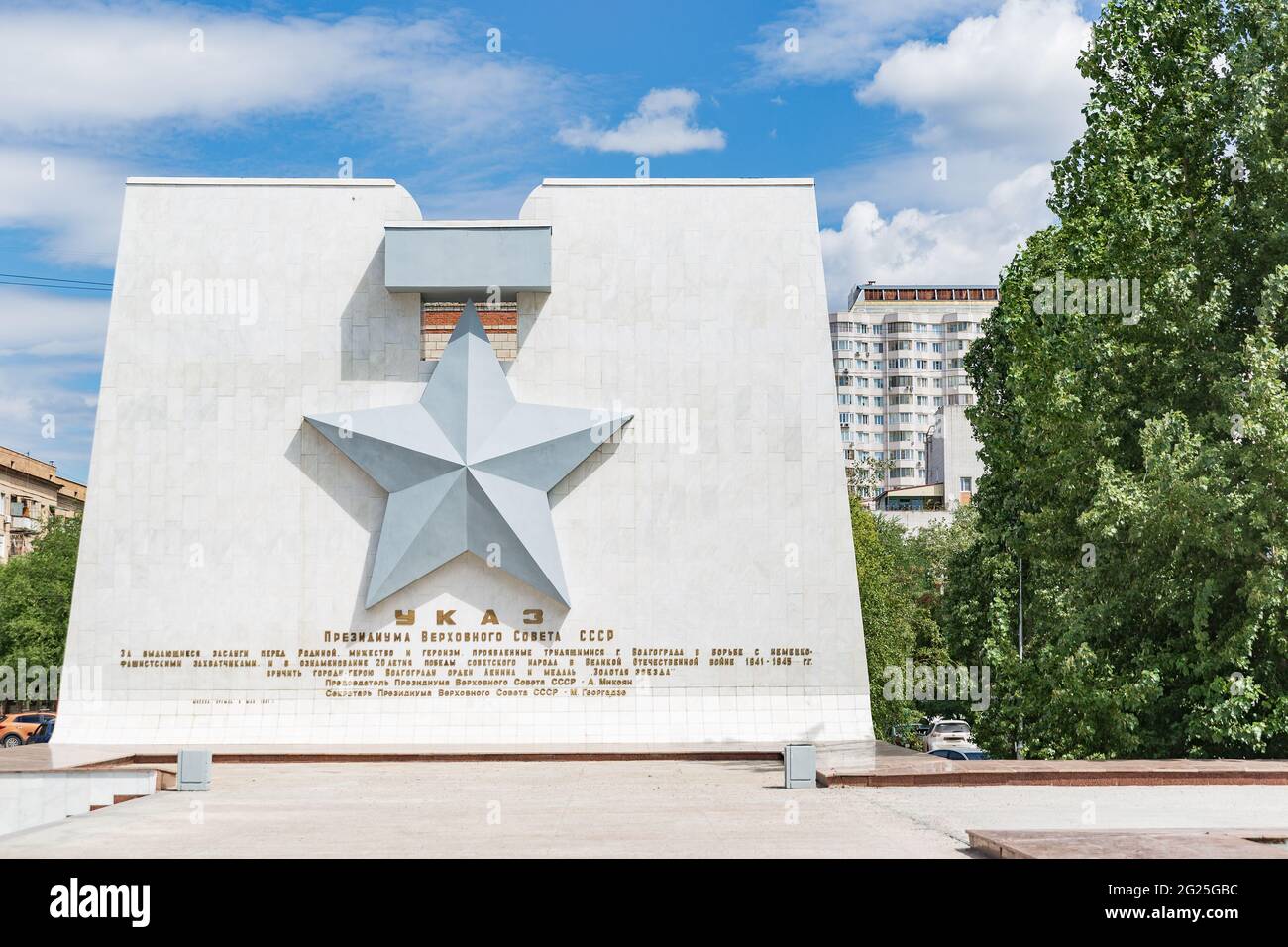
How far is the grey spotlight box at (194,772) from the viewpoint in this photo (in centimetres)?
1638

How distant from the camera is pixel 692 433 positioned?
23.0 meters

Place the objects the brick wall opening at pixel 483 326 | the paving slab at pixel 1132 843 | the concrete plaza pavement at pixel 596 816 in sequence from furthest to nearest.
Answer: the brick wall opening at pixel 483 326 < the concrete plaza pavement at pixel 596 816 < the paving slab at pixel 1132 843

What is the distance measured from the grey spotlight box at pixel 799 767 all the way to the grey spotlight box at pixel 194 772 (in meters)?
7.07

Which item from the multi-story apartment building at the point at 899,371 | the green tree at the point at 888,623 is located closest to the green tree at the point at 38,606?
the green tree at the point at 888,623

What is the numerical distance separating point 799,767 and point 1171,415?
706cm

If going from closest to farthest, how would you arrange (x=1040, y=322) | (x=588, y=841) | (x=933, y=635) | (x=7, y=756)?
(x=588, y=841), (x=7, y=756), (x=1040, y=322), (x=933, y=635)

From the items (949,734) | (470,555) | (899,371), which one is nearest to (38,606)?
(470,555)

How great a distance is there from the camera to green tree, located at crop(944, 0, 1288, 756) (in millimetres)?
17453

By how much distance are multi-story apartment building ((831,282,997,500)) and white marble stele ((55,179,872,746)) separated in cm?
8687

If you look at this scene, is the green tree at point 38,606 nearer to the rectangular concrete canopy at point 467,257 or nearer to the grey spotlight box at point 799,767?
the rectangular concrete canopy at point 467,257

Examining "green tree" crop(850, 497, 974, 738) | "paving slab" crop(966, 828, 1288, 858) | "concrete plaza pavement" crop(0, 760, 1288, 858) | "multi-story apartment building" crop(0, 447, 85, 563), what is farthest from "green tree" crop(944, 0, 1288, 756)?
"multi-story apartment building" crop(0, 447, 85, 563)

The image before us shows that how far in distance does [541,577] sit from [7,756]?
8.40 m

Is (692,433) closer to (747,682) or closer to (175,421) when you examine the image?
(747,682)
